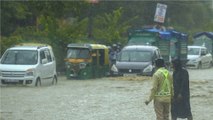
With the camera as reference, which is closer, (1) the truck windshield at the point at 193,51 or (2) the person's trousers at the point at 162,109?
(2) the person's trousers at the point at 162,109

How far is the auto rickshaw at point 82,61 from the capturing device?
1217 inches

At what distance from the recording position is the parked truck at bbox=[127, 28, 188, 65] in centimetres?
3975

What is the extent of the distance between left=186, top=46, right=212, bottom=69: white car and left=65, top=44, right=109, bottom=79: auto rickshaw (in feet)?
49.6

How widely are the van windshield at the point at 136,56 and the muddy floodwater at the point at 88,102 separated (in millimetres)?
4307

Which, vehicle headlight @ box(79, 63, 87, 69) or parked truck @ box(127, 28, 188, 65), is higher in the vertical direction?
parked truck @ box(127, 28, 188, 65)

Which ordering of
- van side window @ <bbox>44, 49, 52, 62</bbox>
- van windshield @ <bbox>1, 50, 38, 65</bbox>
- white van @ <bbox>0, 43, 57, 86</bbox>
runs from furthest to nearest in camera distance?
van side window @ <bbox>44, 49, 52, 62</bbox> → van windshield @ <bbox>1, 50, 38, 65</bbox> → white van @ <bbox>0, 43, 57, 86</bbox>

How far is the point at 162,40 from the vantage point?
41.1m

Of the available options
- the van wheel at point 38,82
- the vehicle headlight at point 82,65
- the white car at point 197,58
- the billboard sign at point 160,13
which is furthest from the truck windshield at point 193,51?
the van wheel at point 38,82

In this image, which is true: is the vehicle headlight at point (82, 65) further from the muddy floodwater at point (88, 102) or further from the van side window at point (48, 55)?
the van side window at point (48, 55)

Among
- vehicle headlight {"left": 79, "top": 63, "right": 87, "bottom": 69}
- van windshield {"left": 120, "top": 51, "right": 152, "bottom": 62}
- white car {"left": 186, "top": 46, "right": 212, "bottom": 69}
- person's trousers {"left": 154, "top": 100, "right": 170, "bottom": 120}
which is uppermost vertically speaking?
person's trousers {"left": 154, "top": 100, "right": 170, "bottom": 120}

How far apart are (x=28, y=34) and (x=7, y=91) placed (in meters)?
15.0

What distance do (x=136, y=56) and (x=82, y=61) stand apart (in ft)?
10.4

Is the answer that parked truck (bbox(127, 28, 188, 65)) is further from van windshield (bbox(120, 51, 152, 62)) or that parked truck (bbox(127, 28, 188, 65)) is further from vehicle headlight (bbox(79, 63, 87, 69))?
vehicle headlight (bbox(79, 63, 87, 69))

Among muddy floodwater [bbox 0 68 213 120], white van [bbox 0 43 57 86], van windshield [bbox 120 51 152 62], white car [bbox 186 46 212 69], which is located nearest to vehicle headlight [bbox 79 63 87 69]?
van windshield [bbox 120 51 152 62]
